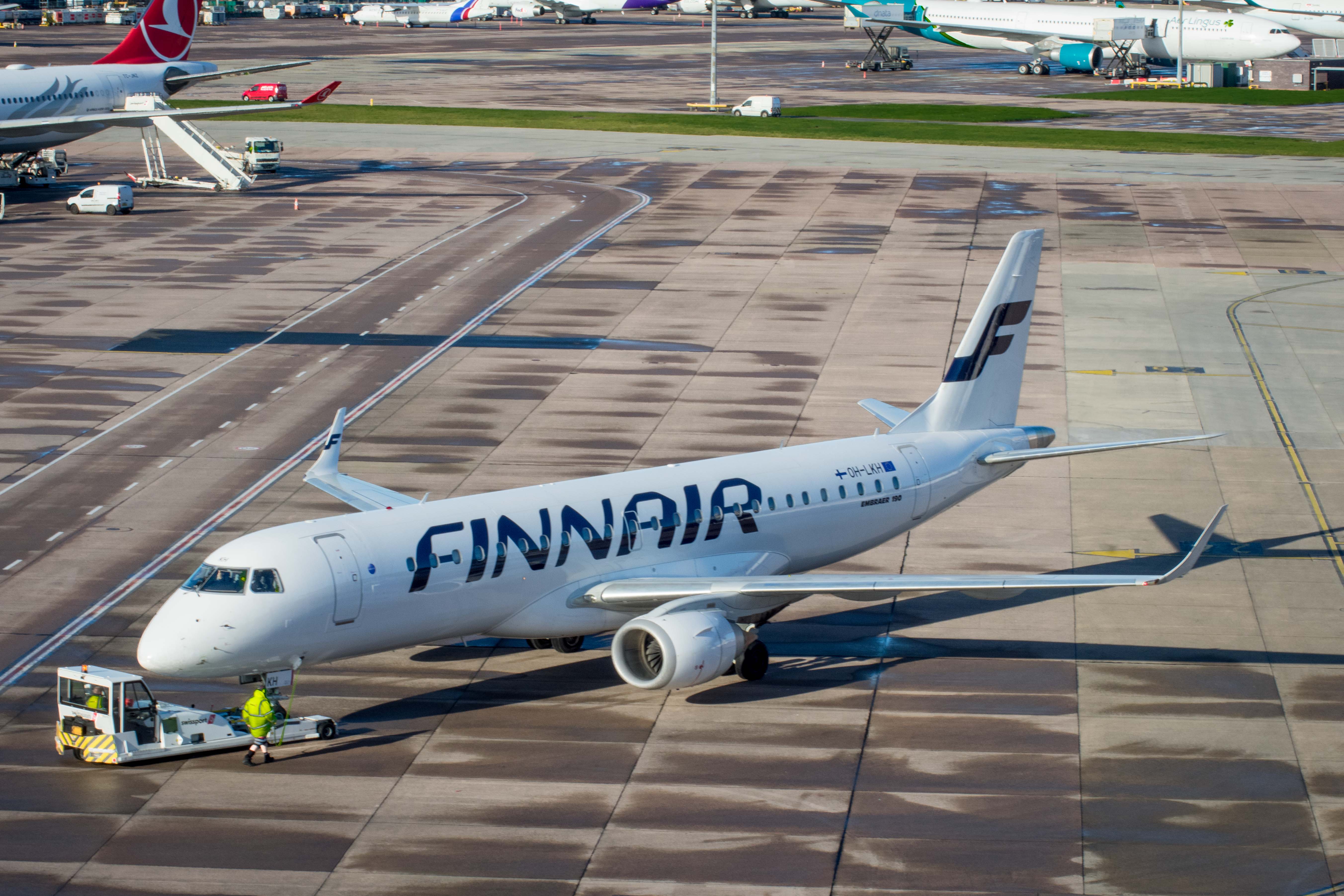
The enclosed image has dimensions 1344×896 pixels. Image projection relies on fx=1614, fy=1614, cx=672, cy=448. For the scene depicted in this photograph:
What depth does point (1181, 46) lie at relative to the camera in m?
154

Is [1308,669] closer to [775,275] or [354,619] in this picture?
[354,619]

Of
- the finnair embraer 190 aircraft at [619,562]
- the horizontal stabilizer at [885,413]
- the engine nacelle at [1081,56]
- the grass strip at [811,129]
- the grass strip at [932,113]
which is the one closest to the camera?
the finnair embraer 190 aircraft at [619,562]

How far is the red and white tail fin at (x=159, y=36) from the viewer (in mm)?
105750

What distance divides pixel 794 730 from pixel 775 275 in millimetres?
46357

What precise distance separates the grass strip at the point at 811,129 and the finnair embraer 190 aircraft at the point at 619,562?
288 ft

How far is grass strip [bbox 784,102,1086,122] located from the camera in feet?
444

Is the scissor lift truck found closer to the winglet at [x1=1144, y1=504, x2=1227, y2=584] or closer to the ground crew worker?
the ground crew worker

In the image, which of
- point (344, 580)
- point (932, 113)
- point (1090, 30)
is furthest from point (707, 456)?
point (1090, 30)

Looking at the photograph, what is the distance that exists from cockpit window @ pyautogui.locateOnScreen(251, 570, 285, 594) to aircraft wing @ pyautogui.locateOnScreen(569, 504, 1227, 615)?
5827 mm

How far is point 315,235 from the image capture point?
8344 centimetres

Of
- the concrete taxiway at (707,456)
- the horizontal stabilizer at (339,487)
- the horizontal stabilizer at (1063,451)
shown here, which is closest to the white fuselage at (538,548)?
the horizontal stabilizer at (1063,451)

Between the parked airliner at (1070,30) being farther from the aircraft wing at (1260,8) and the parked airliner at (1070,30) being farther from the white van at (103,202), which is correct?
the white van at (103,202)

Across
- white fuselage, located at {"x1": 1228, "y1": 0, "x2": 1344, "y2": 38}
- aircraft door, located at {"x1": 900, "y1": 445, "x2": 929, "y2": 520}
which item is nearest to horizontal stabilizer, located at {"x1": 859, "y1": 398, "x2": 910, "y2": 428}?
aircraft door, located at {"x1": 900, "y1": 445, "x2": 929, "y2": 520}

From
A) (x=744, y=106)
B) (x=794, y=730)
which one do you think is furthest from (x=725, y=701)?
(x=744, y=106)
